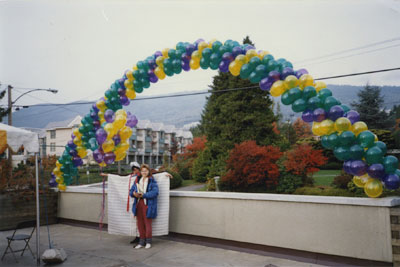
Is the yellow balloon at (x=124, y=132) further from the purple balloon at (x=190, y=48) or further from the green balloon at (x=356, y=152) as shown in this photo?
the green balloon at (x=356, y=152)

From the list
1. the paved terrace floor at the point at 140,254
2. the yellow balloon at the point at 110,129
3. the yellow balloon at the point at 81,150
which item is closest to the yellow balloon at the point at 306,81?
the paved terrace floor at the point at 140,254

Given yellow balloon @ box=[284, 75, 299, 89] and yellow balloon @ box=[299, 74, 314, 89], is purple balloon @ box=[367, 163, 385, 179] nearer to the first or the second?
yellow balloon @ box=[299, 74, 314, 89]

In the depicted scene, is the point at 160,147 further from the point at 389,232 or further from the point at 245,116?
the point at 389,232

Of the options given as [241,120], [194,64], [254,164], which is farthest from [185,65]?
[241,120]

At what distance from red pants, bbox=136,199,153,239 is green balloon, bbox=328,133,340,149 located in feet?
12.7

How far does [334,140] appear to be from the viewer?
200 inches

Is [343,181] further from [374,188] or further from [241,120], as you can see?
[241,120]

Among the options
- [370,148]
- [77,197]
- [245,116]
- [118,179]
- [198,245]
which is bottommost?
[198,245]

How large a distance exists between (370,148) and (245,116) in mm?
14962

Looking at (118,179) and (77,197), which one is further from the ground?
(118,179)

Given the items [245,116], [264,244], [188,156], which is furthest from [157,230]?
[188,156]

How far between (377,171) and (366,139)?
53 cm

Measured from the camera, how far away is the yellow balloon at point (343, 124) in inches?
198

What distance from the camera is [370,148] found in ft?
15.9
